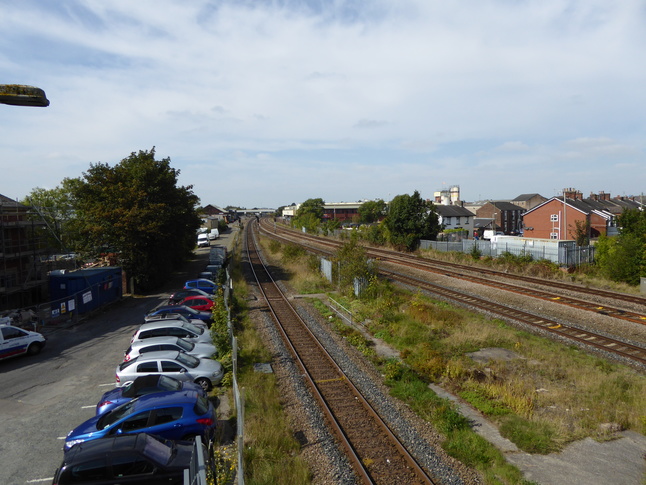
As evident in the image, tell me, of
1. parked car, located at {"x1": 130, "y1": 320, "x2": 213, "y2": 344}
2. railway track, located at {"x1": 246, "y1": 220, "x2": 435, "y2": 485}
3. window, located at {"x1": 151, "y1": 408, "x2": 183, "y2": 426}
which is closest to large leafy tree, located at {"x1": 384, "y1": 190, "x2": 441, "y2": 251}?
railway track, located at {"x1": 246, "y1": 220, "x2": 435, "y2": 485}

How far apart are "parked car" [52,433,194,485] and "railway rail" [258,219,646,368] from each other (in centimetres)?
1386

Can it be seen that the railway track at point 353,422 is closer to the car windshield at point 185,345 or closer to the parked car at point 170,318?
the car windshield at point 185,345

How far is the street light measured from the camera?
50.4 ft

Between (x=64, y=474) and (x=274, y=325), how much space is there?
1278 centimetres

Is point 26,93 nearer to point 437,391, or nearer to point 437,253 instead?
point 437,391

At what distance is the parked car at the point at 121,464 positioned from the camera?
7516mm

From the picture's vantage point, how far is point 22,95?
616 inches

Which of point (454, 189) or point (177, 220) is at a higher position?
point (454, 189)

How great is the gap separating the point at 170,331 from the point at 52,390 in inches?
155

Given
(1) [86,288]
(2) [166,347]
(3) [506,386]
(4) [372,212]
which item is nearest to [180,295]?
(1) [86,288]

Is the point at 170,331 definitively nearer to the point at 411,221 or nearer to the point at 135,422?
the point at 135,422

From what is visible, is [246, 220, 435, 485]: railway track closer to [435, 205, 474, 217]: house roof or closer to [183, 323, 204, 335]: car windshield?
[183, 323, 204, 335]: car windshield

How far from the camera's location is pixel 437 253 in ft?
141

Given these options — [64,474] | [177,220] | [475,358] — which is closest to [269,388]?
[64,474]
